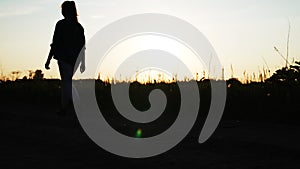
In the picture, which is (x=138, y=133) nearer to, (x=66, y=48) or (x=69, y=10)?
(x=66, y=48)

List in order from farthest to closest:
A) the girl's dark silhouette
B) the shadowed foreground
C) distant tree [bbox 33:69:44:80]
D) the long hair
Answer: distant tree [bbox 33:69:44:80], the girl's dark silhouette, the long hair, the shadowed foreground

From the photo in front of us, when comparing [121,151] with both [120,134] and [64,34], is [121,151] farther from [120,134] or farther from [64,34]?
[64,34]

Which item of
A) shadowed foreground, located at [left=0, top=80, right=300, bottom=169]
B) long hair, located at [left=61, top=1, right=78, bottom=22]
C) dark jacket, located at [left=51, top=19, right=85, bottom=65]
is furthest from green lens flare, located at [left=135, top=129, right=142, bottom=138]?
long hair, located at [left=61, top=1, right=78, bottom=22]

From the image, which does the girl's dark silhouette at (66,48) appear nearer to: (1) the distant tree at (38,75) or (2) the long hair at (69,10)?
(2) the long hair at (69,10)

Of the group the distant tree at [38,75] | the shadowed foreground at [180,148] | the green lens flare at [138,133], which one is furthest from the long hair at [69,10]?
the distant tree at [38,75]


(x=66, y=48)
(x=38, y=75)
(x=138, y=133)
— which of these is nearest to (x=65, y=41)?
(x=66, y=48)

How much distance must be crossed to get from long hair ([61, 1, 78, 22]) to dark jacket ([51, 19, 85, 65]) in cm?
10

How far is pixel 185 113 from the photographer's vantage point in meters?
10.1

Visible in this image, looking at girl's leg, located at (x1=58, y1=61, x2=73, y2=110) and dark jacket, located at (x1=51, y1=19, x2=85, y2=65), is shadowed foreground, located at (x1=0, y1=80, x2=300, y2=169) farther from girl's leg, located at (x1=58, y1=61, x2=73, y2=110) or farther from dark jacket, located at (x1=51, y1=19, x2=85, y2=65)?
dark jacket, located at (x1=51, y1=19, x2=85, y2=65)

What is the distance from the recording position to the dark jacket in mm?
10430

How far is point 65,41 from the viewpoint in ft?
34.4

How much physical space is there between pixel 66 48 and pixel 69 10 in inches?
28.9

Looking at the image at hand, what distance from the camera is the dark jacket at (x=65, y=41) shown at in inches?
411

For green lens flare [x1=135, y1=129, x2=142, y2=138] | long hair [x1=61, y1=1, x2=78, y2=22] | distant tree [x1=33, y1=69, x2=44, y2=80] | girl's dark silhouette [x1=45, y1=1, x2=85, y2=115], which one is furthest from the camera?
distant tree [x1=33, y1=69, x2=44, y2=80]
